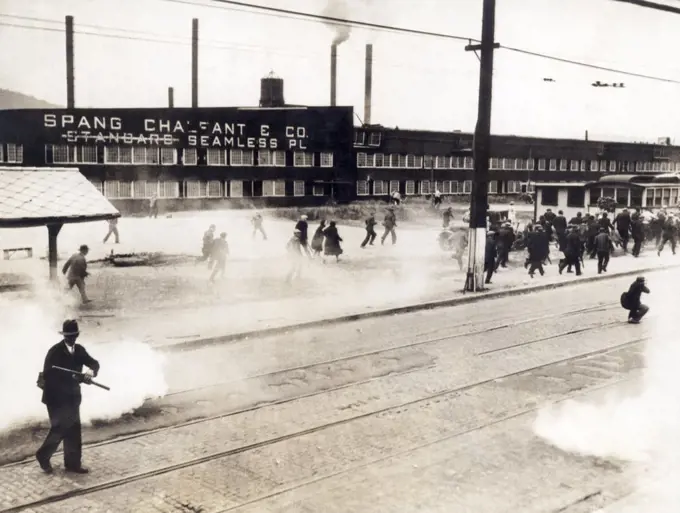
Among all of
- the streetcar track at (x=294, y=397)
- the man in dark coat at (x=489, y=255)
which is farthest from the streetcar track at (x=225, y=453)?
the man in dark coat at (x=489, y=255)

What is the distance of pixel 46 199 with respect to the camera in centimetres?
1398

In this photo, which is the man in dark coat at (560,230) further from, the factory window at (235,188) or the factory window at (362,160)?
the factory window at (362,160)

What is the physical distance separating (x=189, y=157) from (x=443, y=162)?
23691 millimetres

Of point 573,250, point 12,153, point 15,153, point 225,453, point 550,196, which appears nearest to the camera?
point 225,453

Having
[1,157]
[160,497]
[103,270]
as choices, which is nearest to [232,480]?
[160,497]

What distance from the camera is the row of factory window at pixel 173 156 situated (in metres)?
36.5

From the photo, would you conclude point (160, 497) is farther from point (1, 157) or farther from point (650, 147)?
point (650, 147)

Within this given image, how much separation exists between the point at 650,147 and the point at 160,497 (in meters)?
73.9

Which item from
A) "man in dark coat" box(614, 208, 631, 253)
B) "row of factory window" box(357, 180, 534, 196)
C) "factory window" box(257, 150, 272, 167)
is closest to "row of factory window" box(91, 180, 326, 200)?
"factory window" box(257, 150, 272, 167)

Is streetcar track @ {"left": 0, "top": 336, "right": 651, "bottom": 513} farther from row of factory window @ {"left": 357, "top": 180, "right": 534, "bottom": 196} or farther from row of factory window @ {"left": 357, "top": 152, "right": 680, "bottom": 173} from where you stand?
row of factory window @ {"left": 357, "top": 180, "right": 534, "bottom": 196}

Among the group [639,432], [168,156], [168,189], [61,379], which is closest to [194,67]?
[168,156]

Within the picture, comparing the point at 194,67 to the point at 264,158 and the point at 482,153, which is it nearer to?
the point at 264,158

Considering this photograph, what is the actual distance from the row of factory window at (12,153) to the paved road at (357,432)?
25.1m

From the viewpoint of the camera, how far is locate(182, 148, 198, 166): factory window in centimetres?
4119
